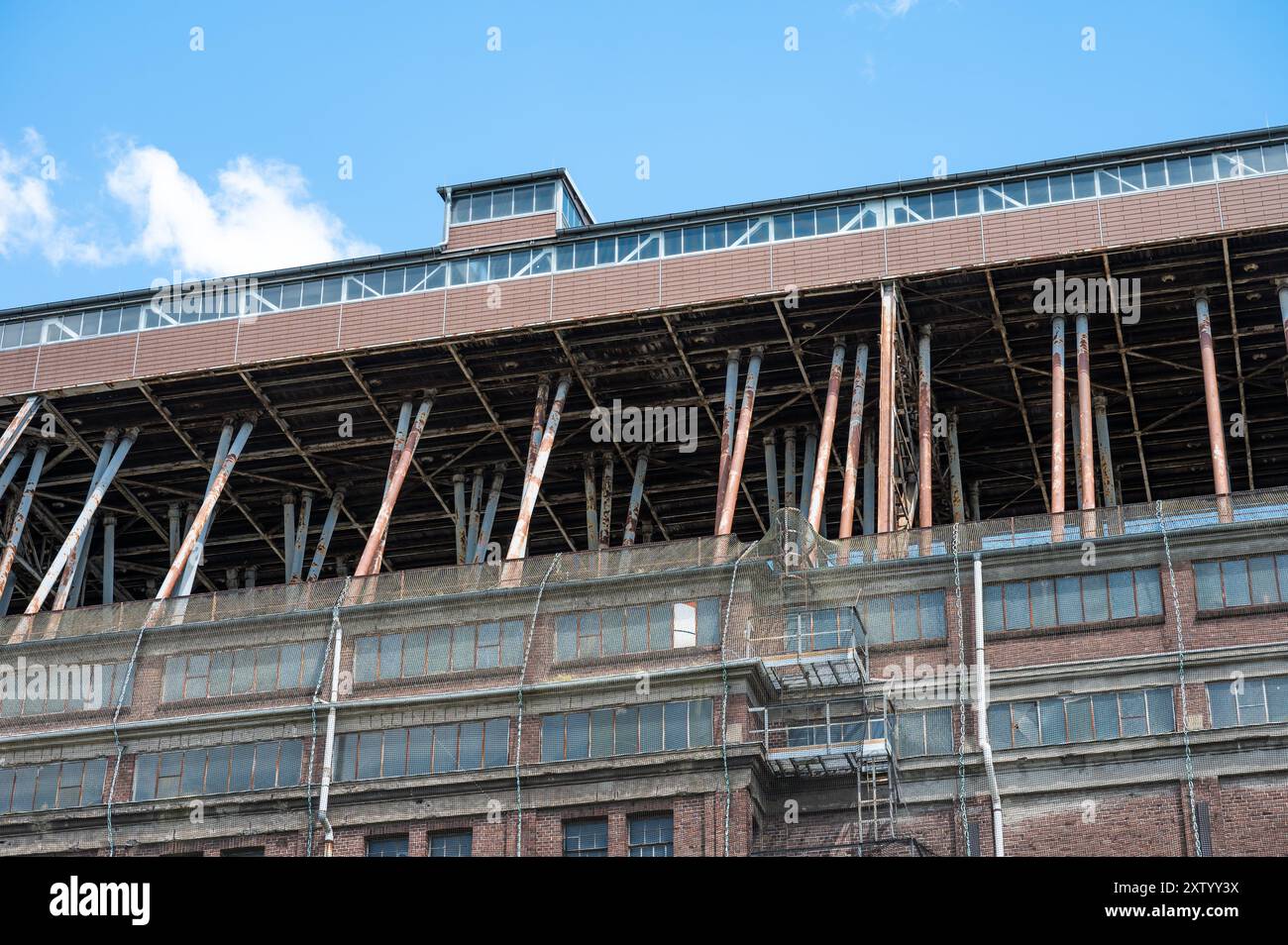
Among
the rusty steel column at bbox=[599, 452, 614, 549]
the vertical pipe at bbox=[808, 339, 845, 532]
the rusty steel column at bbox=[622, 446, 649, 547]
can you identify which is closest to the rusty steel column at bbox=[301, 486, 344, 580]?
the rusty steel column at bbox=[599, 452, 614, 549]

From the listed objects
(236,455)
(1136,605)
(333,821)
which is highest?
(236,455)

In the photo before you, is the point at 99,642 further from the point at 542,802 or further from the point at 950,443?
the point at 950,443

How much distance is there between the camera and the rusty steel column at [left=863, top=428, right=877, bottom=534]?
6061cm

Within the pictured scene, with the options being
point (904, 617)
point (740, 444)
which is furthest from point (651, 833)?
point (740, 444)

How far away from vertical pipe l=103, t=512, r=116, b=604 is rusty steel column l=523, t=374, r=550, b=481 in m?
20.1

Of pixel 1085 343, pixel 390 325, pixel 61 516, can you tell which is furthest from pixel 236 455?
pixel 1085 343

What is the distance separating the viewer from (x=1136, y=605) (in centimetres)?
4769

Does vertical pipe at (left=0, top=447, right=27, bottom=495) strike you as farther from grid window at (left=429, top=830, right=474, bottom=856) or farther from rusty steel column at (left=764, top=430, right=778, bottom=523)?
grid window at (left=429, top=830, right=474, bottom=856)

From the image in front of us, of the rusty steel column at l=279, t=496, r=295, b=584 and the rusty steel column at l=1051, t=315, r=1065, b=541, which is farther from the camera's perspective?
the rusty steel column at l=279, t=496, r=295, b=584

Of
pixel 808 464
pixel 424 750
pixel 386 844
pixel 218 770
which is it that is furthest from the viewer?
pixel 808 464

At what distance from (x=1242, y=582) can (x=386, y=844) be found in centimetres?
2427

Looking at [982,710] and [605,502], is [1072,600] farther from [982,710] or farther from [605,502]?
[605,502]

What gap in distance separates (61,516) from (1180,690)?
50588 millimetres

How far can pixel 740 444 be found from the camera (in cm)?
6044
